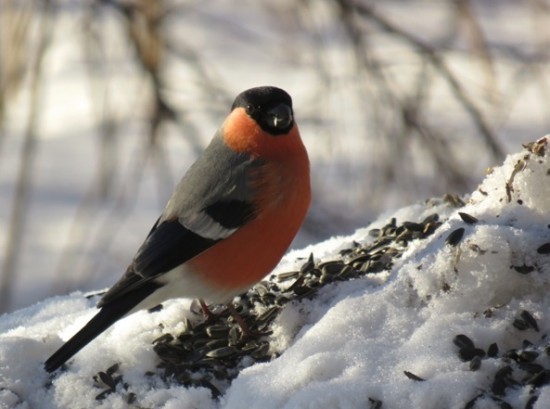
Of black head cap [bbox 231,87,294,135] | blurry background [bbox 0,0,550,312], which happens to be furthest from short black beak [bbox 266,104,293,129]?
blurry background [bbox 0,0,550,312]

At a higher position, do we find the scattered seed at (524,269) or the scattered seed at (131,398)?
the scattered seed at (524,269)

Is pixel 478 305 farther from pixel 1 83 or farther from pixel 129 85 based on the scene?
pixel 129 85

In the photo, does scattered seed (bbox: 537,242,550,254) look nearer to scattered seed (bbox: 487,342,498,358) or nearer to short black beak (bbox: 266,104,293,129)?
scattered seed (bbox: 487,342,498,358)

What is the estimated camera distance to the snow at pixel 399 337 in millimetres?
2303

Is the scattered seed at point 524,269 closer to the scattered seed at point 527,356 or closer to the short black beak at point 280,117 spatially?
the scattered seed at point 527,356

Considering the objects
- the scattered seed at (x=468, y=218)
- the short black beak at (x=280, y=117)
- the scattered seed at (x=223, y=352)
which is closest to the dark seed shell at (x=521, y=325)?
the scattered seed at (x=468, y=218)

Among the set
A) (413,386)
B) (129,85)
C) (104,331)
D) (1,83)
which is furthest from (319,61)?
(413,386)

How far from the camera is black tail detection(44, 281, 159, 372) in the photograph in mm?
2672

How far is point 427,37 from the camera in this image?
7.51 m

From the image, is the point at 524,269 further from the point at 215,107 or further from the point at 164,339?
the point at 215,107

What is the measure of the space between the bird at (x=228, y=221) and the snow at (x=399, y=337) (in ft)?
0.34

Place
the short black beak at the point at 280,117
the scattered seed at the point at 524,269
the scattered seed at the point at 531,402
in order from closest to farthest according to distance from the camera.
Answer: the scattered seed at the point at 531,402 → the scattered seed at the point at 524,269 → the short black beak at the point at 280,117

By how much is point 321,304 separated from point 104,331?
544 mm

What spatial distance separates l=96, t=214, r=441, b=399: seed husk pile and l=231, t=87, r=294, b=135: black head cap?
1.23ft
